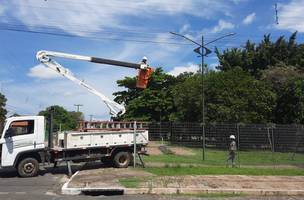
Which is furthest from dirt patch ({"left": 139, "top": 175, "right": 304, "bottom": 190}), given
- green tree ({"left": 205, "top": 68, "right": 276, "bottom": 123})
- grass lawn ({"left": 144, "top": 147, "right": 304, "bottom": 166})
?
green tree ({"left": 205, "top": 68, "right": 276, "bottom": 123})

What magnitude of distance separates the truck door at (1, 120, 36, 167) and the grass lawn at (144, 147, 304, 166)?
25.0 ft

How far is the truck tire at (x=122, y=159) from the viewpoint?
2239 centimetres

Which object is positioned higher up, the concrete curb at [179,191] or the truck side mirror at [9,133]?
the truck side mirror at [9,133]

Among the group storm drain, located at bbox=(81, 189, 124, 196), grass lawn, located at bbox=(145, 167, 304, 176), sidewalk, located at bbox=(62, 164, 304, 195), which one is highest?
grass lawn, located at bbox=(145, 167, 304, 176)

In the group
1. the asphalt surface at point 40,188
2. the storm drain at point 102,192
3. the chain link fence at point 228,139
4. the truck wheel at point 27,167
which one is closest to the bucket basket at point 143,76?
the asphalt surface at point 40,188

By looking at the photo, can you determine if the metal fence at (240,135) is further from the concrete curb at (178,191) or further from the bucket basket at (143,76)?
the concrete curb at (178,191)

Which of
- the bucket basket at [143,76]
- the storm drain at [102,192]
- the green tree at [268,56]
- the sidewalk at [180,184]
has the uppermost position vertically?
the green tree at [268,56]

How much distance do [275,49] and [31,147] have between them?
137 ft

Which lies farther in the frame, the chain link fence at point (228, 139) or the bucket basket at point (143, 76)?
the chain link fence at point (228, 139)

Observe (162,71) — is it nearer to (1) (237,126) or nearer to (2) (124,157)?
(1) (237,126)

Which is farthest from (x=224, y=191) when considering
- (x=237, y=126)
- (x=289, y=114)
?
(x=289, y=114)

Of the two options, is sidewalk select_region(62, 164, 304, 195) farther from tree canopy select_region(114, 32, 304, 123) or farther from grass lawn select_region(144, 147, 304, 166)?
tree canopy select_region(114, 32, 304, 123)

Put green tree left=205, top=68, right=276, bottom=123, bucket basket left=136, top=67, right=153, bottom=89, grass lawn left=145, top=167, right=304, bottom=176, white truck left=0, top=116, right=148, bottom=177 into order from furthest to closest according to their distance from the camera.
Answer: green tree left=205, top=68, right=276, bottom=123 → bucket basket left=136, top=67, right=153, bottom=89 → white truck left=0, top=116, right=148, bottom=177 → grass lawn left=145, top=167, right=304, bottom=176

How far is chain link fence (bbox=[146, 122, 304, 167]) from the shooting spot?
3403 cm
